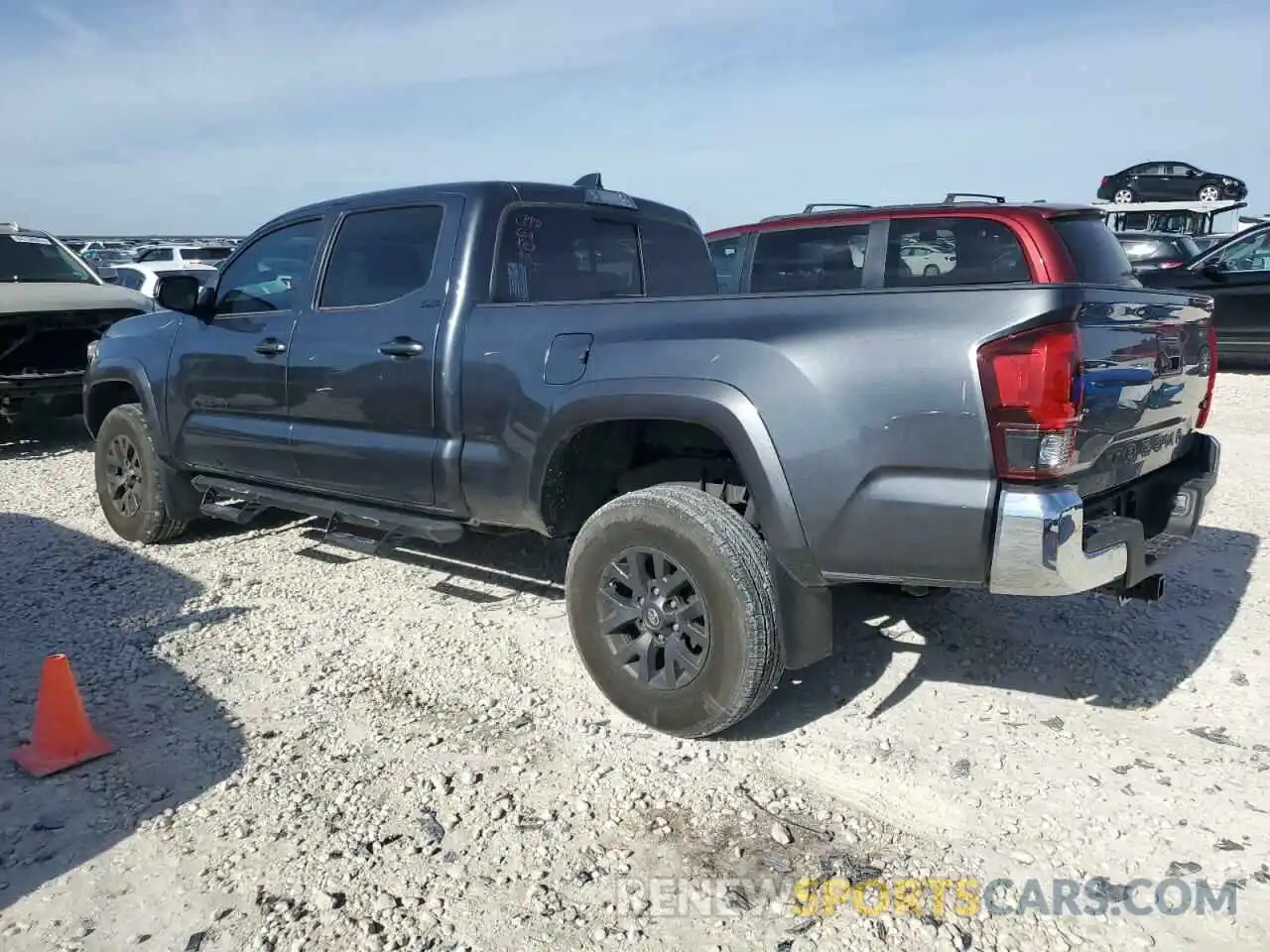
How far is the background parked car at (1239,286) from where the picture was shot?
35.8 feet

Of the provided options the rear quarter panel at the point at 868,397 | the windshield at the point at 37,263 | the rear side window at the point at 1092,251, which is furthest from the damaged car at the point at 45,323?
the rear side window at the point at 1092,251

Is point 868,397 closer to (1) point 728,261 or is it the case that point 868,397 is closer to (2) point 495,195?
(2) point 495,195

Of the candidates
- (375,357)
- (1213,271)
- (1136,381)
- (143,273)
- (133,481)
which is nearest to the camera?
(1136,381)

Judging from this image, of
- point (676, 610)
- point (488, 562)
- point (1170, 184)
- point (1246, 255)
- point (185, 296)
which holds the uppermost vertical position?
point (1170, 184)

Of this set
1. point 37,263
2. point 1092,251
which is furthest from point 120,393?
point 1092,251

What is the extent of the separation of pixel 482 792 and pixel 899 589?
1.75 m

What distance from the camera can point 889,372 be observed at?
9.23 feet

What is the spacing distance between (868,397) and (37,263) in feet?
29.9

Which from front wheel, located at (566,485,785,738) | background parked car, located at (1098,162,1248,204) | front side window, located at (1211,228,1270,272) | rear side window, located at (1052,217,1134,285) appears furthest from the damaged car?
background parked car, located at (1098,162,1248,204)

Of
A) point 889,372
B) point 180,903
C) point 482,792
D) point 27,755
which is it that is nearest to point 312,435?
point 27,755

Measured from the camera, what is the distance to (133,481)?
584 cm

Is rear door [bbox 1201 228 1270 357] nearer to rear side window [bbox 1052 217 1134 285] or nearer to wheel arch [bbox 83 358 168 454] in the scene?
rear side window [bbox 1052 217 1134 285]

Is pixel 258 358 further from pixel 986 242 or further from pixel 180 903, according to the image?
pixel 986 242

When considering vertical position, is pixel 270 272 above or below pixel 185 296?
above
